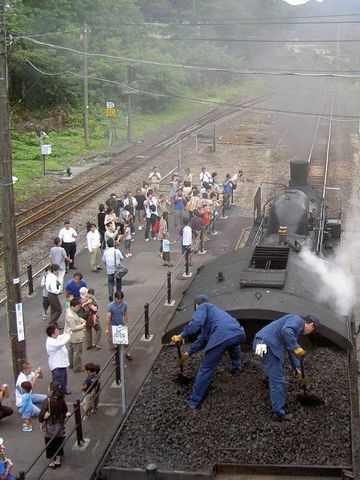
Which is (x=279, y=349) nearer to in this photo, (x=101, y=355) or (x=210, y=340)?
(x=210, y=340)

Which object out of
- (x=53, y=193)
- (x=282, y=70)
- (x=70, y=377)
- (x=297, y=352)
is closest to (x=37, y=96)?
(x=53, y=193)

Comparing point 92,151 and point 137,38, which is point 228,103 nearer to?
point 137,38

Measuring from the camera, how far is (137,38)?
54000 millimetres

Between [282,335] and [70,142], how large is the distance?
2997 centimetres

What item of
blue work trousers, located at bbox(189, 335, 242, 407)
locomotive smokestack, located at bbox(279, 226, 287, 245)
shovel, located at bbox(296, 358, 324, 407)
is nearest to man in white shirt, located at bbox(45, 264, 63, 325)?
locomotive smokestack, located at bbox(279, 226, 287, 245)

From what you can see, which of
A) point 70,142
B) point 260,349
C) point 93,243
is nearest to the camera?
point 260,349

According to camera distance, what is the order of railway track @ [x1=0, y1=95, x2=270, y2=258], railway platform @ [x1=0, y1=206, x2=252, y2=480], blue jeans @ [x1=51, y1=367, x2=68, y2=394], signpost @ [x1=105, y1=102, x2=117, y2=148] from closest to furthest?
railway platform @ [x1=0, y1=206, x2=252, y2=480] < blue jeans @ [x1=51, y1=367, x2=68, y2=394] < railway track @ [x1=0, y1=95, x2=270, y2=258] < signpost @ [x1=105, y1=102, x2=117, y2=148]

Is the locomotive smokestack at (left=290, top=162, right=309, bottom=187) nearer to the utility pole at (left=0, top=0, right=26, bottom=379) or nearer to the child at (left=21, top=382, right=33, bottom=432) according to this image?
the utility pole at (left=0, top=0, right=26, bottom=379)

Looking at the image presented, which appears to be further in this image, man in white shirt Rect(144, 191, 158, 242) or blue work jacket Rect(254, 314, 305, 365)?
man in white shirt Rect(144, 191, 158, 242)

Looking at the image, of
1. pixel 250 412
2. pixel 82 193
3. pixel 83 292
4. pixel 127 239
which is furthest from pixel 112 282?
pixel 82 193

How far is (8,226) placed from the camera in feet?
32.9

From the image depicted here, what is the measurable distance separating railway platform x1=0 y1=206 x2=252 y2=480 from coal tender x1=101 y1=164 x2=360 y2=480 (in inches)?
50.6

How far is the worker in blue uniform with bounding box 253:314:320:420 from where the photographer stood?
7.03 metres

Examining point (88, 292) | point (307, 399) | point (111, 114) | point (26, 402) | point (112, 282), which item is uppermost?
point (307, 399)
